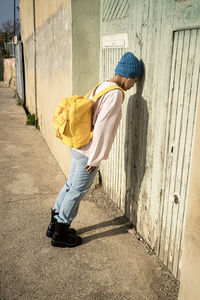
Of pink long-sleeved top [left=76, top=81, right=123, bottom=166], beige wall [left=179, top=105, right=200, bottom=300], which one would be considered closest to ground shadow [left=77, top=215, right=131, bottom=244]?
pink long-sleeved top [left=76, top=81, right=123, bottom=166]

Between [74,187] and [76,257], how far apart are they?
0.66 metres

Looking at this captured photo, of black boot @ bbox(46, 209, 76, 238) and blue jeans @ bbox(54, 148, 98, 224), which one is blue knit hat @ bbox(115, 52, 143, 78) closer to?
blue jeans @ bbox(54, 148, 98, 224)

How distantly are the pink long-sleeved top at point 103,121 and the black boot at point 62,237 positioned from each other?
30.3 inches

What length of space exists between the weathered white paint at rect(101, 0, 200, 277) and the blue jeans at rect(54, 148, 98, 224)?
0.58 metres

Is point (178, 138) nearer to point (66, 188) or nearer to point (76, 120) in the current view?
point (76, 120)

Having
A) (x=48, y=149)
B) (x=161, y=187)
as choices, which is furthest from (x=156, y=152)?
(x=48, y=149)

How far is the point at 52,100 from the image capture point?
5844 mm

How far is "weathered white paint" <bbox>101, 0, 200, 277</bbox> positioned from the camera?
2.28 meters

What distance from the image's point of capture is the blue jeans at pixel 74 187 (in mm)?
2842

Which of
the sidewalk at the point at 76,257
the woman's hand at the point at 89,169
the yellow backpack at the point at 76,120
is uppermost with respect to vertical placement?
the yellow backpack at the point at 76,120

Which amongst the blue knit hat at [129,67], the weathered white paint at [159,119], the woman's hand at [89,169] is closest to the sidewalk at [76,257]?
the weathered white paint at [159,119]

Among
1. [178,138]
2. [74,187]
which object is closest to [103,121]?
[178,138]

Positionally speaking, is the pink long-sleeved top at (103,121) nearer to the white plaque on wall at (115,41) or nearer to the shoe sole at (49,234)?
the white plaque on wall at (115,41)

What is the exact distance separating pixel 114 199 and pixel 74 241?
1.01m
